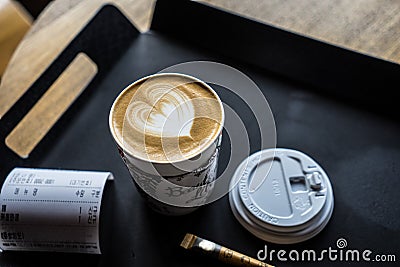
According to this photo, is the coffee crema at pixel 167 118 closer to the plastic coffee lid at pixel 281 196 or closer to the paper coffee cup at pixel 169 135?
the paper coffee cup at pixel 169 135

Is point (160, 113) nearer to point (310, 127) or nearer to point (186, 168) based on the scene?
point (186, 168)

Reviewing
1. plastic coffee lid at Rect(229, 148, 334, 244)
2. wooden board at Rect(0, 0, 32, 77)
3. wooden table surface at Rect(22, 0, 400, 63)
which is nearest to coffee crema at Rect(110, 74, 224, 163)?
plastic coffee lid at Rect(229, 148, 334, 244)

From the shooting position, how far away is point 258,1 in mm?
788

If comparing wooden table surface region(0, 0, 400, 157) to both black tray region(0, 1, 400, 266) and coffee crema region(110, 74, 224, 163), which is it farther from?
coffee crema region(110, 74, 224, 163)

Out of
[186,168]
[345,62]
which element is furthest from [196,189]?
[345,62]

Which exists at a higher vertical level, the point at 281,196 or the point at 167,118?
the point at 167,118

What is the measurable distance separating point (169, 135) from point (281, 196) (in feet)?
0.54

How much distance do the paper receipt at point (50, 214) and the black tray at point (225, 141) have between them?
28mm

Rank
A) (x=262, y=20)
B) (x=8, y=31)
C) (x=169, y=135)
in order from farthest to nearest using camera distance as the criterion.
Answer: (x=8, y=31)
(x=262, y=20)
(x=169, y=135)

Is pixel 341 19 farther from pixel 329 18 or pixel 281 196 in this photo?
pixel 281 196

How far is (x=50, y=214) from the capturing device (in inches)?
20.8

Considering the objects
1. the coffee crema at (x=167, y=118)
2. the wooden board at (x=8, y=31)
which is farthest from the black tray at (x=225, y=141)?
the wooden board at (x=8, y=31)

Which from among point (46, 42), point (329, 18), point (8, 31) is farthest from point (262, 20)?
point (8, 31)

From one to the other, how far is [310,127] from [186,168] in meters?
0.24
